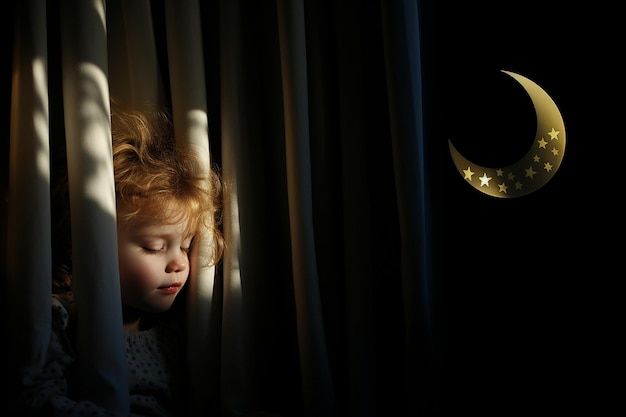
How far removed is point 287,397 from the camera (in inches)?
52.6

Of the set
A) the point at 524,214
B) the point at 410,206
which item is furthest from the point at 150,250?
the point at 524,214

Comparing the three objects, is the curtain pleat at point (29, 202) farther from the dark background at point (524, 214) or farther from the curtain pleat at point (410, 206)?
the curtain pleat at point (410, 206)

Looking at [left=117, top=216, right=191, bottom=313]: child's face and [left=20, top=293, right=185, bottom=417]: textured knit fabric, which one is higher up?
[left=117, top=216, right=191, bottom=313]: child's face

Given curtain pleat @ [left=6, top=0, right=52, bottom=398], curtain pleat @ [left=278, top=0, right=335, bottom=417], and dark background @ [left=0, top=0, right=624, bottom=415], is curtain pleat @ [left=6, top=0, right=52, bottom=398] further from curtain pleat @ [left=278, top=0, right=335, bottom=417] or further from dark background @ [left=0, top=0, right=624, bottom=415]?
curtain pleat @ [left=278, top=0, right=335, bottom=417]

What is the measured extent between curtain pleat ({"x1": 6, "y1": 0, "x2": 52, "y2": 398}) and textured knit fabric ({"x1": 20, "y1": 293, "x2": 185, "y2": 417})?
35 mm

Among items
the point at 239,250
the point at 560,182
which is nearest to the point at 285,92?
the point at 239,250

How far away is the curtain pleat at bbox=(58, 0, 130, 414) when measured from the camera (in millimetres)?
1006

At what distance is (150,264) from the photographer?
1151mm

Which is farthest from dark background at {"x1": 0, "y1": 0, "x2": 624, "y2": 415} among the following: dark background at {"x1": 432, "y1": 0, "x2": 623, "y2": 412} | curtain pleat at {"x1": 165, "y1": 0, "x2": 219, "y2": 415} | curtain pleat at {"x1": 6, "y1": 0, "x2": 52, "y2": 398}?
curtain pleat at {"x1": 165, "y1": 0, "x2": 219, "y2": 415}

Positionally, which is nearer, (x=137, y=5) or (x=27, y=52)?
(x=27, y=52)

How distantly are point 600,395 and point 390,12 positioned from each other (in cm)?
90

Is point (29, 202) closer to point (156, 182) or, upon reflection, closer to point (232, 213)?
point (156, 182)

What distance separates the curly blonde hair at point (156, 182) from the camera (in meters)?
1.16

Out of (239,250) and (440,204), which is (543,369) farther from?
(239,250)
